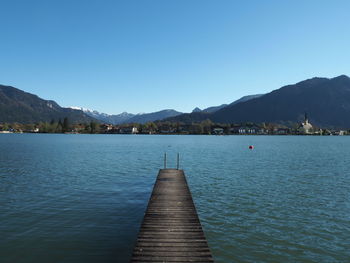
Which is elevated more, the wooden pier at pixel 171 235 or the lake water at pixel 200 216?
the wooden pier at pixel 171 235

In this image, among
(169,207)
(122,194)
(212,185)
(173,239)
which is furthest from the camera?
(212,185)

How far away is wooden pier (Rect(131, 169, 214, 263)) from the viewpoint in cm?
1122

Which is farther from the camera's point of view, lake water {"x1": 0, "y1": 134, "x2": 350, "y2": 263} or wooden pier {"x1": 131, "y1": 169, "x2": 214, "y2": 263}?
lake water {"x1": 0, "y1": 134, "x2": 350, "y2": 263}

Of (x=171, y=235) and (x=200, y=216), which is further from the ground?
(x=171, y=235)

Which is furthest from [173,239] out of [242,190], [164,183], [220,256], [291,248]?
[242,190]

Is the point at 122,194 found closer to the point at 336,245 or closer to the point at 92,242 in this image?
the point at 92,242

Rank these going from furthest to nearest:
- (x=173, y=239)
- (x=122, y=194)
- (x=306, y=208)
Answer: (x=122, y=194) → (x=306, y=208) → (x=173, y=239)

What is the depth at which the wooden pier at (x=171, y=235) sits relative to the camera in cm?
1122

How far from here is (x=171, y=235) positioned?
13.4m

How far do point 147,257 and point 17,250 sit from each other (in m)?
9.26

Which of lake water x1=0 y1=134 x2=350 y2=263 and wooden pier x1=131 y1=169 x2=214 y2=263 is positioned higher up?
wooden pier x1=131 y1=169 x2=214 y2=263

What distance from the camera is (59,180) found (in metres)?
35.0

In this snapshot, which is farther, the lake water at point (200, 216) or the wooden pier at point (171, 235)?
the lake water at point (200, 216)

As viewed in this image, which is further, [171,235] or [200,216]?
[200,216]
